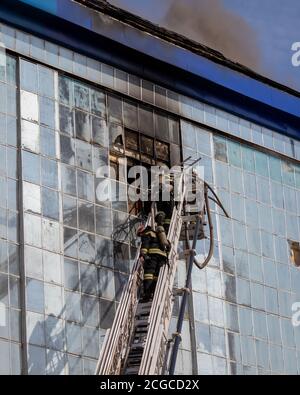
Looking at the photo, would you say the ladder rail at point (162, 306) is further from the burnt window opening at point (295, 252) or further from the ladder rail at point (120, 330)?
the burnt window opening at point (295, 252)

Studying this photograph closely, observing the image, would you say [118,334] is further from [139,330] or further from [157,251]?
[157,251]

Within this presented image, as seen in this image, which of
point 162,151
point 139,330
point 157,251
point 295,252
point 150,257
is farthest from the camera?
point 295,252

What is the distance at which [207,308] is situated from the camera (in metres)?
40.4

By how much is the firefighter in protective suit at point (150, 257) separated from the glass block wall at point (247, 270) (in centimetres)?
237

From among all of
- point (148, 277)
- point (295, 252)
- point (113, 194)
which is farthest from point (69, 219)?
point (295, 252)

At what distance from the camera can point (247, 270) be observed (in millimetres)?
42031

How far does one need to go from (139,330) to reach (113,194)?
386 cm

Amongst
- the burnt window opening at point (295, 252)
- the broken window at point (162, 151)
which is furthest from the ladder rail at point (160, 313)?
the burnt window opening at point (295, 252)

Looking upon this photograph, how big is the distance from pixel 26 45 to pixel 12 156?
2683 mm

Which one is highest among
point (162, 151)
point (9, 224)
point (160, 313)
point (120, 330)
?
point (162, 151)

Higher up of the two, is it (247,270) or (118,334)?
(247,270)

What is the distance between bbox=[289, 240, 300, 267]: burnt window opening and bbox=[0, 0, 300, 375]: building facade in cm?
6

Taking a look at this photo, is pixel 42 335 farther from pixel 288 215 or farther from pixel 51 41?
pixel 288 215
